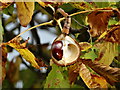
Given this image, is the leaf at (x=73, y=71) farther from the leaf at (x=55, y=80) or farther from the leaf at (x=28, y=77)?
the leaf at (x=28, y=77)

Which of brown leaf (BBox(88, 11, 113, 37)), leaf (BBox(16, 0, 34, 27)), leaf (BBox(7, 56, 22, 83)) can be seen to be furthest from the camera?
leaf (BBox(7, 56, 22, 83))

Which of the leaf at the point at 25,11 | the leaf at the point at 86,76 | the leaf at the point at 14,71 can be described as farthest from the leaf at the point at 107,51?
the leaf at the point at 14,71

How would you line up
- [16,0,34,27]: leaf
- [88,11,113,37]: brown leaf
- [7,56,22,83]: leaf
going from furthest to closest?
[7,56,22,83]: leaf < [88,11,113,37]: brown leaf < [16,0,34,27]: leaf

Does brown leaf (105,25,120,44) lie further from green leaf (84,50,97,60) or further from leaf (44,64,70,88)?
leaf (44,64,70,88)

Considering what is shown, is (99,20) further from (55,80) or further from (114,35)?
(55,80)

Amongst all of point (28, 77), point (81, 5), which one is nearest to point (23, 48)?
point (81, 5)

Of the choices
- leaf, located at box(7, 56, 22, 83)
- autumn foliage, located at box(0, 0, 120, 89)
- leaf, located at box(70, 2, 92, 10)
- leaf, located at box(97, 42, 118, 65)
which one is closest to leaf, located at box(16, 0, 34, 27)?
autumn foliage, located at box(0, 0, 120, 89)

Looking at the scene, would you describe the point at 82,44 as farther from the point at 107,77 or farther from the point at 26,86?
the point at 26,86
